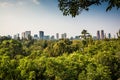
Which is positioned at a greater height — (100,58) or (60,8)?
(60,8)

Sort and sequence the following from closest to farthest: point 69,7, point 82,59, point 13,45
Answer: point 69,7, point 82,59, point 13,45

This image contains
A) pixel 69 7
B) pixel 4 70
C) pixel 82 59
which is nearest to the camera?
pixel 69 7

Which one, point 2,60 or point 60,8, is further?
point 2,60

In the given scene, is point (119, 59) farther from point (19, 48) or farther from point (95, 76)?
point (19, 48)

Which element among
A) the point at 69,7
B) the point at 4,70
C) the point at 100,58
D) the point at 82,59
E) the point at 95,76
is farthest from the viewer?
the point at 100,58

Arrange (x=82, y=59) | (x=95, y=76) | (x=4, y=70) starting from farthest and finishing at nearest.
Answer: (x=82, y=59) → (x=95, y=76) → (x=4, y=70)

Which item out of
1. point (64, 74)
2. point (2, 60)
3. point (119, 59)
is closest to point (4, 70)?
point (2, 60)

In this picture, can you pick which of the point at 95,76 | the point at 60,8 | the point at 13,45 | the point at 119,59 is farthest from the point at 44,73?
the point at 13,45

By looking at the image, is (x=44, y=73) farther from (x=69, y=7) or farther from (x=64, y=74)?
(x=69, y=7)

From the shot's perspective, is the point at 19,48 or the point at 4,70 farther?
the point at 19,48

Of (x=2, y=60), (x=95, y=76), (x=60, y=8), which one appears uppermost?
(x=60, y=8)
